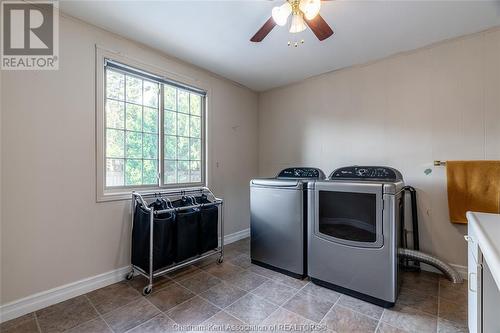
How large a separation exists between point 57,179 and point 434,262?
3.53 metres

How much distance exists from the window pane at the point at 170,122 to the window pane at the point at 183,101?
0.45 feet

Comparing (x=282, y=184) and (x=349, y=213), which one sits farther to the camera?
(x=282, y=184)

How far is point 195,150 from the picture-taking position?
3.09m

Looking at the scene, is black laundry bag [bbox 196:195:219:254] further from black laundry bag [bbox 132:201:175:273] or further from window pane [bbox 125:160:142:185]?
window pane [bbox 125:160:142:185]

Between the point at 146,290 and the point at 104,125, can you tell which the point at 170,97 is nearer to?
the point at 104,125

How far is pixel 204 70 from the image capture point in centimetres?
308

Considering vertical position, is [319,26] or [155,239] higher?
[319,26]

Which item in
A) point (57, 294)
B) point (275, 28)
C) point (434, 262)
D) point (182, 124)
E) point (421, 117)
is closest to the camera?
point (57, 294)

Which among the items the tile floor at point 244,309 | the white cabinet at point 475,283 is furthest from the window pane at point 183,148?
the white cabinet at point 475,283

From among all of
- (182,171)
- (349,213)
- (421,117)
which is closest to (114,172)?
(182,171)

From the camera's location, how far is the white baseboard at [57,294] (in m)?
1.69

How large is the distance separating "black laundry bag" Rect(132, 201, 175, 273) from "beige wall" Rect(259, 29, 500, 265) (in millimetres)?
2115

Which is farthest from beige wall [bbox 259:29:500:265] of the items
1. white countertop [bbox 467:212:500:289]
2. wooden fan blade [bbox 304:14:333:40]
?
wooden fan blade [bbox 304:14:333:40]

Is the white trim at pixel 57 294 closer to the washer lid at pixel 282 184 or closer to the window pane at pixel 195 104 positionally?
the washer lid at pixel 282 184
